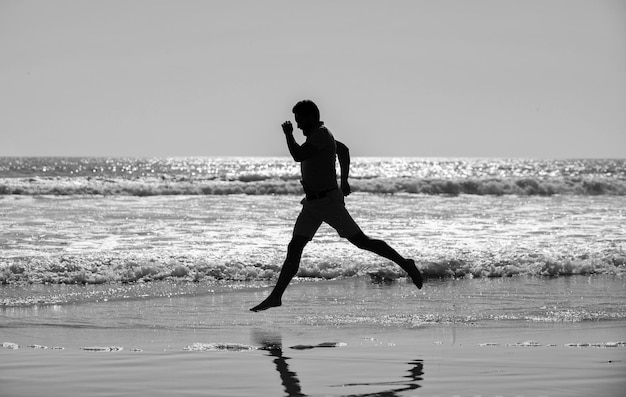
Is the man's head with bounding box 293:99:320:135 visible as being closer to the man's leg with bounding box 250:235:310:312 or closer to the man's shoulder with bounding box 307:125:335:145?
the man's shoulder with bounding box 307:125:335:145

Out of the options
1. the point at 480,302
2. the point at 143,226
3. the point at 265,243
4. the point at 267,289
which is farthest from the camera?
the point at 143,226

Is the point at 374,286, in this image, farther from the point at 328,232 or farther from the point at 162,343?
the point at 328,232

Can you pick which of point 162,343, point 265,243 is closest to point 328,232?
point 265,243

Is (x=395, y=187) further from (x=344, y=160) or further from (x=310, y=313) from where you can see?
(x=344, y=160)

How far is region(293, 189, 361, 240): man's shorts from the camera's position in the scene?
717cm

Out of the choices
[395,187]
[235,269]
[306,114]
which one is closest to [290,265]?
[306,114]

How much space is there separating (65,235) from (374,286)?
8.14 metres

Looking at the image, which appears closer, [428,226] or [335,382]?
[335,382]

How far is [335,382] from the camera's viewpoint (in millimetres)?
5508

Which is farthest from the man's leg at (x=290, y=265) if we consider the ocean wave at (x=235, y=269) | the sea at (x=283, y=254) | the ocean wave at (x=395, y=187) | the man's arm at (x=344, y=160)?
the ocean wave at (x=395, y=187)

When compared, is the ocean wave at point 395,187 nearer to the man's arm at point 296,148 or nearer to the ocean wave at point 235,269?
the ocean wave at point 235,269

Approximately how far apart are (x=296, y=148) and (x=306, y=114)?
0.91 ft

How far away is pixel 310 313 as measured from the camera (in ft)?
29.0

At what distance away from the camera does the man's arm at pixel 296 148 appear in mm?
6852
